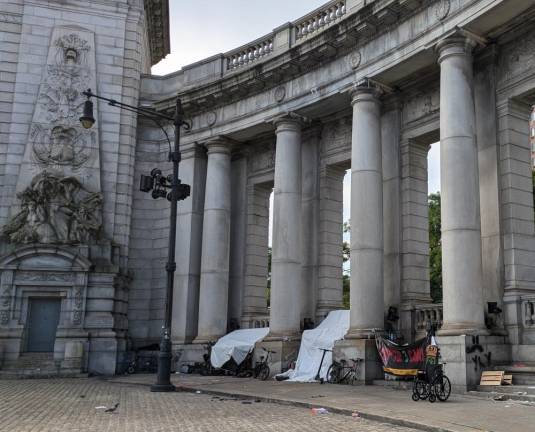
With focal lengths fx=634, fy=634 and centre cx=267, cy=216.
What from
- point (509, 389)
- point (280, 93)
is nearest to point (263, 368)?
point (509, 389)

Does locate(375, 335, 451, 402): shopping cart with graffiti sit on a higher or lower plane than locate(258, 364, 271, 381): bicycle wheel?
higher

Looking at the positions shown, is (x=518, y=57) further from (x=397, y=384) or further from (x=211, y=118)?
(x=211, y=118)

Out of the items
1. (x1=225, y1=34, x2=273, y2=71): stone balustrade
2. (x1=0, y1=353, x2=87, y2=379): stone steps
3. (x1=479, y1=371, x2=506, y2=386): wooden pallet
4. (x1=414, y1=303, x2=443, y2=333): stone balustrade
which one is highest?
(x1=225, y1=34, x2=273, y2=71): stone balustrade

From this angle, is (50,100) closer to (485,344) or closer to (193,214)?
(193,214)

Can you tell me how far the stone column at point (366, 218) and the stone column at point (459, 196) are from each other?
318cm

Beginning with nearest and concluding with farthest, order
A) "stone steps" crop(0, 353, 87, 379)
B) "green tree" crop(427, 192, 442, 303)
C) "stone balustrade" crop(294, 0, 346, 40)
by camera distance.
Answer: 1. "stone steps" crop(0, 353, 87, 379)
2. "stone balustrade" crop(294, 0, 346, 40)
3. "green tree" crop(427, 192, 442, 303)

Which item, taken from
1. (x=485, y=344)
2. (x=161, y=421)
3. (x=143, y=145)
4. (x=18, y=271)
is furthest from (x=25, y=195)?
(x=485, y=344)

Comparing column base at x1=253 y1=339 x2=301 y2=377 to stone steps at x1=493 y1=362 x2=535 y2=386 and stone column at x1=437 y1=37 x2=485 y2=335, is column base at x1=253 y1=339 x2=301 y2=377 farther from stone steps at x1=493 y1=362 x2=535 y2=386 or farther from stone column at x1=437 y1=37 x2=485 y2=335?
stone steps at x1=493 y1=362 x2=535 y2=386

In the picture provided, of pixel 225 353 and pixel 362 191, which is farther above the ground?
pixel 362 191

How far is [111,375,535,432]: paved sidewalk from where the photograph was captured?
10.5 meters

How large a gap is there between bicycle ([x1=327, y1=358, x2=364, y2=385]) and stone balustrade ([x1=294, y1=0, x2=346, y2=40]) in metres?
12.6

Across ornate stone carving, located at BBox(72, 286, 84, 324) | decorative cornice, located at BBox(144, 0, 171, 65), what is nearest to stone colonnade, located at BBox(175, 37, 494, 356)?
ornate stone carving, located at BBox(72, 286, 84, 324)

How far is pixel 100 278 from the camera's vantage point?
26.2m

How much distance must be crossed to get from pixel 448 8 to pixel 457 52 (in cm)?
137
